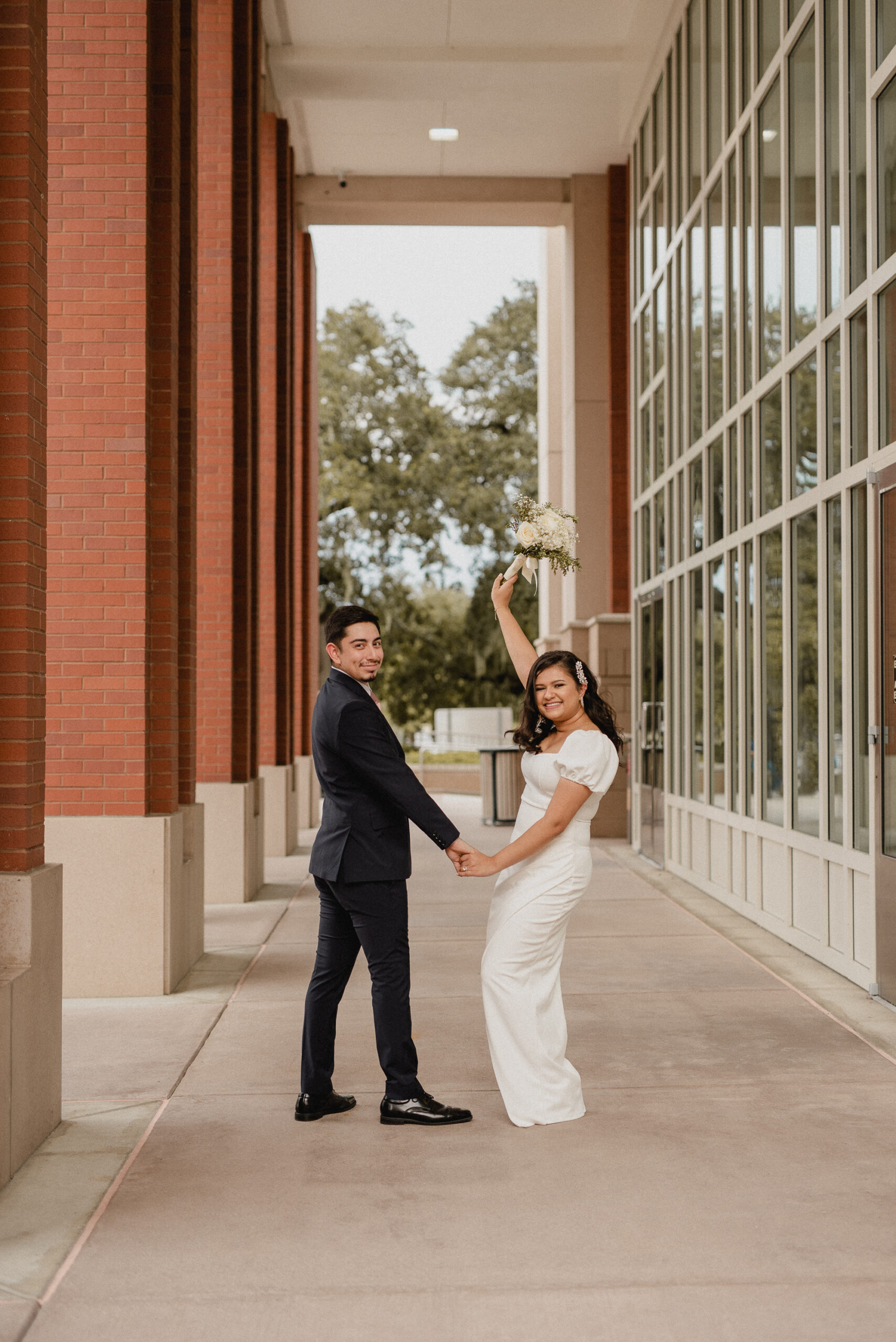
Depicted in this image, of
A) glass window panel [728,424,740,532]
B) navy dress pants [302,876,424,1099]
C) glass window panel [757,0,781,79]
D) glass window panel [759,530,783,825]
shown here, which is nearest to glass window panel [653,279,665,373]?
glass window panel [728,424,740,532]

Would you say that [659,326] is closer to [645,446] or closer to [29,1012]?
[645,446]

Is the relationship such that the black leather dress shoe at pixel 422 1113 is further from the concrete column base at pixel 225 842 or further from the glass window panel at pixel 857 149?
the concrete column base at pixel 225 842

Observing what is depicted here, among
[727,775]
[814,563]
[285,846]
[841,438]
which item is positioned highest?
[841,438]

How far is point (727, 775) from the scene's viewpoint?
11.5m

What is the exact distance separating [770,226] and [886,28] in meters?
2.76

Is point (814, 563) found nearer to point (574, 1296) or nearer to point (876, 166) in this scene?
point (876, 166)

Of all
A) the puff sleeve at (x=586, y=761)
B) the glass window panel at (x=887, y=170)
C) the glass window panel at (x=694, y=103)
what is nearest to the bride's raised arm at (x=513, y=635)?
the puff sleeve at (x=586, y=761)

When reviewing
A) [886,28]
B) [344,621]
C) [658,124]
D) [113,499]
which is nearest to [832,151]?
[886,28]

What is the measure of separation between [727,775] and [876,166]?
17.9 feet

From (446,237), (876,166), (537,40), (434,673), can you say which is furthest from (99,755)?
(446,237)

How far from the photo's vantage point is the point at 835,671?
8570mm

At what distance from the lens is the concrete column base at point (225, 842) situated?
11.9 meters

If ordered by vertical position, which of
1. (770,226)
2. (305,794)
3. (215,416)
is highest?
(770,226)

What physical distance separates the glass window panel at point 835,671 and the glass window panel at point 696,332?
426cm
